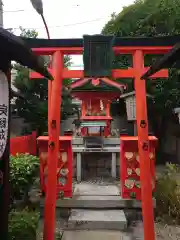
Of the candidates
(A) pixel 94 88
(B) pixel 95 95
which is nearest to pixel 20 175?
(A) pixel 94 88

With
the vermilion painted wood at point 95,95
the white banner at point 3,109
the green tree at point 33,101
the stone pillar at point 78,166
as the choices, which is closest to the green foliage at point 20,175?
the stone pillar at point 78,166

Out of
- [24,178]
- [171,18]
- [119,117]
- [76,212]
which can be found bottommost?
[76,212]

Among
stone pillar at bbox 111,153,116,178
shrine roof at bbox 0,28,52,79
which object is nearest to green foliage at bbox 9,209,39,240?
shrine roof at bbox 0,28,52,79

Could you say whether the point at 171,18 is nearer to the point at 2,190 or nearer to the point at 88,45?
the point at 88,45

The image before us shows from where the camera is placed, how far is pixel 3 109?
3.29 metres

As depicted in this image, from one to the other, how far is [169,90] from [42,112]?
6.30 meters

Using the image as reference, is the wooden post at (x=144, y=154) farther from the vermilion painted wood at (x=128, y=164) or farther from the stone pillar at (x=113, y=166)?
the stone pillar at (x=113, y=166)

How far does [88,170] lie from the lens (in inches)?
439

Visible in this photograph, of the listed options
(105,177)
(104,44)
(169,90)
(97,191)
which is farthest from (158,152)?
(104,44)

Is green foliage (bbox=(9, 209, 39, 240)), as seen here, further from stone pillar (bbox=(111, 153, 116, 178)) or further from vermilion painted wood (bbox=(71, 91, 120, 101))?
vermilion painted wood (bbox=(71, 91, 120, 101))

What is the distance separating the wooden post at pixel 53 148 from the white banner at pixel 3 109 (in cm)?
204

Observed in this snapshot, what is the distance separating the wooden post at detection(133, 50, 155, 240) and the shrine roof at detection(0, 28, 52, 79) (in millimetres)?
2427

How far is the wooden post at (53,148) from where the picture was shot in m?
5.01

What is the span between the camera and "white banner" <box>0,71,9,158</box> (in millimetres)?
3254
